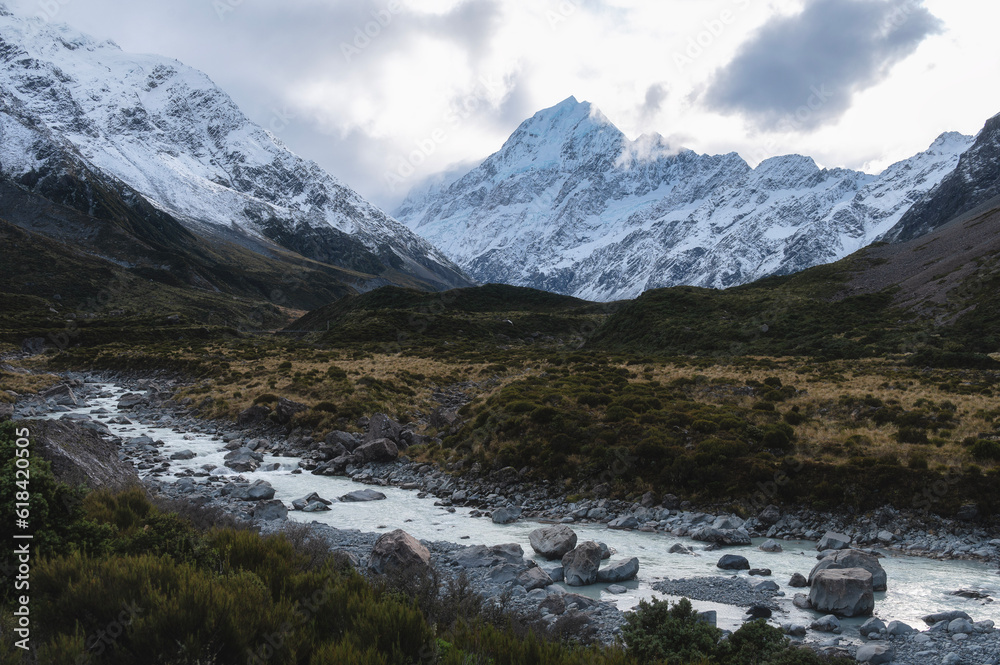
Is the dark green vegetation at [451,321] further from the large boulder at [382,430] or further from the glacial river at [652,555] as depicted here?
the glacial river at [652,555]

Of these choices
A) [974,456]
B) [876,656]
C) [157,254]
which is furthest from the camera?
[157,254]

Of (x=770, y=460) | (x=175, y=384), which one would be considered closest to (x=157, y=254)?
(x=175, y=384)

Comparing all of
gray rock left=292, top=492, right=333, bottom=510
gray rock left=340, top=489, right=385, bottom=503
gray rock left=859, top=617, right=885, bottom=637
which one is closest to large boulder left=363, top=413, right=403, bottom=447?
Result: gray rock left=340, top=489, right=385, bottom=503

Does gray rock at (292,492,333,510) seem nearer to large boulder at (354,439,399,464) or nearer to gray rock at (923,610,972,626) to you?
large boulder at (354,439,399,464)

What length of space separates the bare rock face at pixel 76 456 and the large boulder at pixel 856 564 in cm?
1374

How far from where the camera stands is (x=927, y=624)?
344 inches

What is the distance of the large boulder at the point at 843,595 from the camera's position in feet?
29.8

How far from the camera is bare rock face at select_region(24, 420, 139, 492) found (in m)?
10.5

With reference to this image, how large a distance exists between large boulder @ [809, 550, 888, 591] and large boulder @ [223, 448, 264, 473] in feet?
62.2

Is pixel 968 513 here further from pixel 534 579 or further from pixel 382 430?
pixel 382 430

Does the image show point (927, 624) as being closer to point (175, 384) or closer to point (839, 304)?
point (175, 384)

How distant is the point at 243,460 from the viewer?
21.1m

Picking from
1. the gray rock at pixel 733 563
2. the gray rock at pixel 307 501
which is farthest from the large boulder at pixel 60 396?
the gray rock at pixel 733 563

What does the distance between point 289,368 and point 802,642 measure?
132 feet
